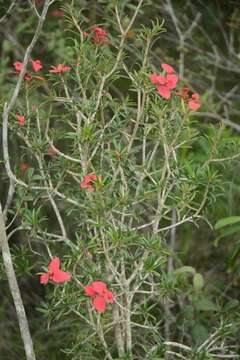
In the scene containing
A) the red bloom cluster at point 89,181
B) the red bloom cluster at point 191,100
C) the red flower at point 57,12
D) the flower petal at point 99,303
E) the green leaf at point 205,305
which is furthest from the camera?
the red flower at point 57,12

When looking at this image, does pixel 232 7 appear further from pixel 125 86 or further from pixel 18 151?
pixel 18 151

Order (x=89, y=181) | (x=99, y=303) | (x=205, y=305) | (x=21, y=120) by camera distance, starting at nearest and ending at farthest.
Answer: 1. (x=99, y=303)
2. (x=89, y=181)
3. (x=21, y=120)
4. (x=205, y=305)

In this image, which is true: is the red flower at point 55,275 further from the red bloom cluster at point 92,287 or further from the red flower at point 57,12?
the red flower at point 57,12

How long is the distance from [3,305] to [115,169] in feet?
6.49

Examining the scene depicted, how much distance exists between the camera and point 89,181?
8.09ft

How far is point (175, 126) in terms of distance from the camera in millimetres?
2658

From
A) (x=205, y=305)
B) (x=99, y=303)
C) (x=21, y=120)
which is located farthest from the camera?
(x=205, y=305)

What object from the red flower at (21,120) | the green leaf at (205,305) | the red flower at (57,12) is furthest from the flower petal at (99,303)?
the red flower at (57,12)

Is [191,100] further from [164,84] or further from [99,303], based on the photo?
[99,303]

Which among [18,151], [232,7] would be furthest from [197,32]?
[18,151]

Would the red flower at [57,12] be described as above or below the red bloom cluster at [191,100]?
below

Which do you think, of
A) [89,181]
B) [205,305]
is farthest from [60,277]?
[205,305]

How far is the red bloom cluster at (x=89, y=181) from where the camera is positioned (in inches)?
96.6

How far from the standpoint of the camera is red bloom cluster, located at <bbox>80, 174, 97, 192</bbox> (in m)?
2.45
